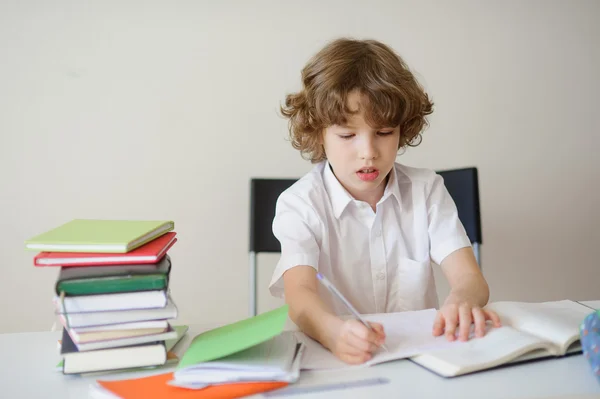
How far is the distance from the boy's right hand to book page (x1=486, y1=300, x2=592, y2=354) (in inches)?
9.5

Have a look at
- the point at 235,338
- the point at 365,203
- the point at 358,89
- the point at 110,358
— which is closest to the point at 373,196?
the point at 365,203

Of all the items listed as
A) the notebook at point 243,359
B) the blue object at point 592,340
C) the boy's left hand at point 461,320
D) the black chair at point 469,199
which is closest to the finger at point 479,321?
the boy's left hand at point 461,320

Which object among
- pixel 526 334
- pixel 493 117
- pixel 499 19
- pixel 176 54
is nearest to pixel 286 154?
pixel 176 54

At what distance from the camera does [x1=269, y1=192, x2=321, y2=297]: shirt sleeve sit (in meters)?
1.25

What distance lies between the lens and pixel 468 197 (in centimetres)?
172

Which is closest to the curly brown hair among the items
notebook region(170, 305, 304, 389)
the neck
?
the neck

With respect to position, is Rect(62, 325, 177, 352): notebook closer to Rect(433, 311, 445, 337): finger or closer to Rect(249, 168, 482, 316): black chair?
Rect(433, 311, 445, 337): finger

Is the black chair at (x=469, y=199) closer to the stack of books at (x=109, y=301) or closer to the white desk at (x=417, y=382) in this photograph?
the white desk at (x=417, y=382)

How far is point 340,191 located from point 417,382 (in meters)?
0.63

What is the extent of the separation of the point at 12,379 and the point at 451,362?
627mm

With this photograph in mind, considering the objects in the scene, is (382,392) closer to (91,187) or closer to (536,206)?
(91,187)

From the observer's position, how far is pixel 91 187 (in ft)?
6.63

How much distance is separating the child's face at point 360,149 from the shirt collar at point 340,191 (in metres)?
0.07

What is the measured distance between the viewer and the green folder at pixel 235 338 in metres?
0.83
